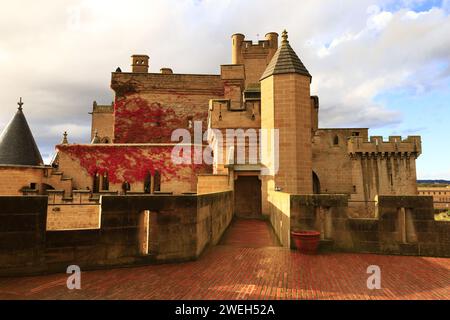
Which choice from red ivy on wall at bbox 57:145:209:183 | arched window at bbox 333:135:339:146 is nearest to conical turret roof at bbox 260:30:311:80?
red ivy on wall at bbox 57:145:209:183

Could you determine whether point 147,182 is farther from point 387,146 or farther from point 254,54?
point 254,54

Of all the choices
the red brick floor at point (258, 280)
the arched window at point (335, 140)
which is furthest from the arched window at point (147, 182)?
the arched window at point (335, 140)

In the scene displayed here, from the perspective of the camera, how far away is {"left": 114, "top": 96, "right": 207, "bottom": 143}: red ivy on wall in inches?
1203

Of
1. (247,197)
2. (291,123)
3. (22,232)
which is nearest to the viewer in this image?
(22,232)

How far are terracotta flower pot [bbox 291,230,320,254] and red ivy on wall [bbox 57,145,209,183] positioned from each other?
51.0 feet

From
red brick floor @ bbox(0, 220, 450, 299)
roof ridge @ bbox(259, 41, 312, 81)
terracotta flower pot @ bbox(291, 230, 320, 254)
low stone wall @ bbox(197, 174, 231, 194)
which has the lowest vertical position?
red brick floor @ bbox(0, 220, 450, 299)

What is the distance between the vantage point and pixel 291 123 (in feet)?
51.4

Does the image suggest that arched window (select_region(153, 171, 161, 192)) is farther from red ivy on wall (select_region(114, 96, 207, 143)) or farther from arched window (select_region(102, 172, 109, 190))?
red ivy on wall (select_region(114, 96, 207, 143))

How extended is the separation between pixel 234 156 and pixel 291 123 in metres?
4.56

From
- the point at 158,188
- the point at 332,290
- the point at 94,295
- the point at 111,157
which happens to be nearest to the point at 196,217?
the point at 94,295

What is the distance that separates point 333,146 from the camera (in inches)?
994

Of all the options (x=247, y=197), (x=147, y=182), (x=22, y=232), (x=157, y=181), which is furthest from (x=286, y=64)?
(x=22, y=232)

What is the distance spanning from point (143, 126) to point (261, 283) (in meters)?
27.8

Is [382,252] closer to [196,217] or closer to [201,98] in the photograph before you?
[196,217]
